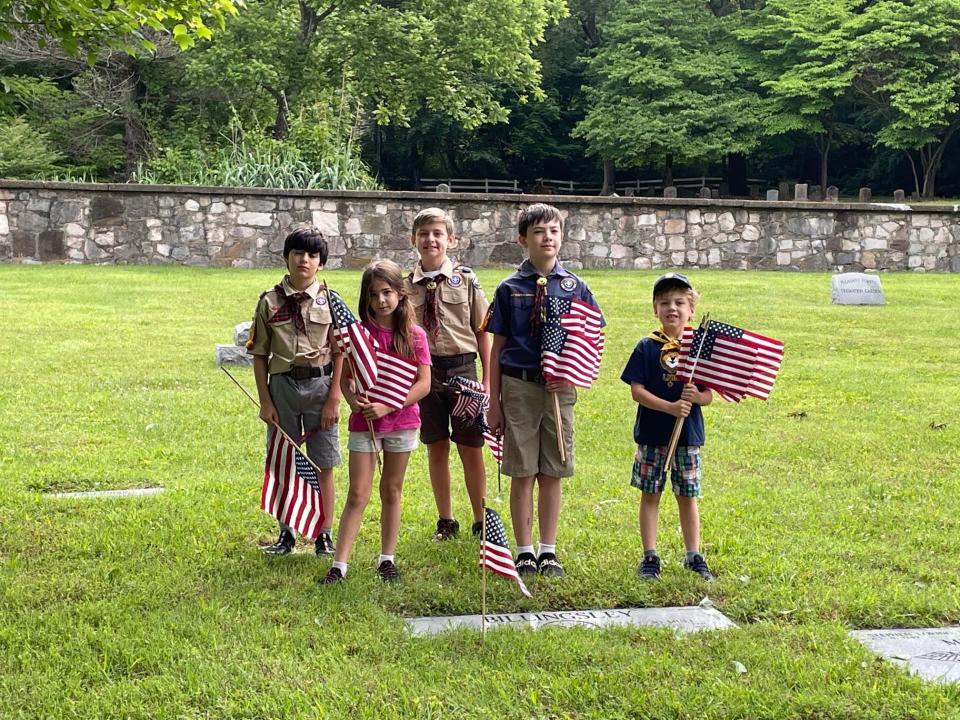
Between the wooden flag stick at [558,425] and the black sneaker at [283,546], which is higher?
the wooden flag stick at [558,425]

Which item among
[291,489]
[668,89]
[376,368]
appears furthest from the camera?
[668,89]

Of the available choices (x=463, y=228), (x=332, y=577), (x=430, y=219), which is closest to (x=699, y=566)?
(x=332, y=577)

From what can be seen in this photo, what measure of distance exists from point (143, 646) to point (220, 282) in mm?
11548

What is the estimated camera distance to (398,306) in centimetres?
429

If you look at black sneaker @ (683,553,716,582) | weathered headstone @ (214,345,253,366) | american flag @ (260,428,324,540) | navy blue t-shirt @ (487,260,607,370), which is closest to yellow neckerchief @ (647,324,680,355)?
navy blue t-shirt @ (487,260,607,370)

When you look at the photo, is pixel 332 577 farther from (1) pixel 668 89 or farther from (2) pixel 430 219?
(1) pixel 668 89

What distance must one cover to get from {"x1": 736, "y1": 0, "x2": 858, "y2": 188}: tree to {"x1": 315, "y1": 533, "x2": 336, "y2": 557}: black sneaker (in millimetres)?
31935

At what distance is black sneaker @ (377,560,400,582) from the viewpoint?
4.20 metres

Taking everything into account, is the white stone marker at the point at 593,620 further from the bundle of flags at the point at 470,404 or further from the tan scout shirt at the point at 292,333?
the tan scout shirt at the point at 292,333

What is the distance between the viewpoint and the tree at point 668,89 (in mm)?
35469

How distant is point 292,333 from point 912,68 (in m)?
33.3

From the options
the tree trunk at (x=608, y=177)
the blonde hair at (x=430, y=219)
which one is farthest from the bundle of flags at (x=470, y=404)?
the tree trunk at (x=608, y=177)

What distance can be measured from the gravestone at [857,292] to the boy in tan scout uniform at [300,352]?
34.2ft

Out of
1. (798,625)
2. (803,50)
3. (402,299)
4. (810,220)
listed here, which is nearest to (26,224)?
(810,220)
